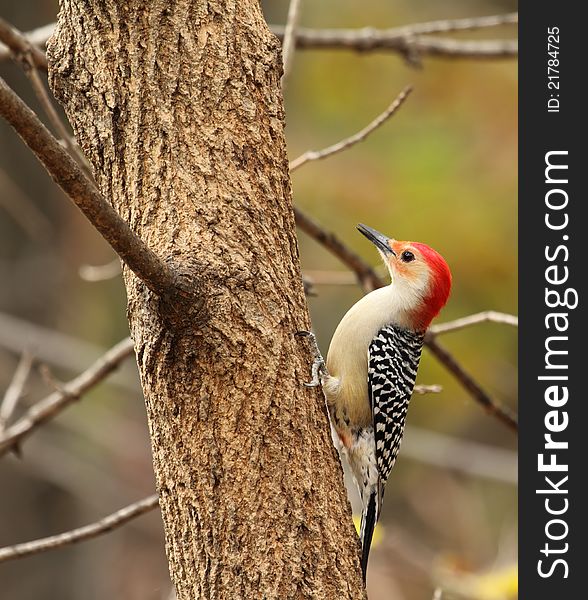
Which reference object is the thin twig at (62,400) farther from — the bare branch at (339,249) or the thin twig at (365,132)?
the thin twig at (365,132)

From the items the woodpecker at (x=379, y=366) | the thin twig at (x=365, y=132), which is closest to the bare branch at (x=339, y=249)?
the woodpecker at (x=379, y=366)

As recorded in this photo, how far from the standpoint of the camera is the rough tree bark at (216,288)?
248cm

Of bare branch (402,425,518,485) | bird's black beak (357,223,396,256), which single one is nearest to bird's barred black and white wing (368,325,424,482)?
bird's black beak (357,223,396,256)

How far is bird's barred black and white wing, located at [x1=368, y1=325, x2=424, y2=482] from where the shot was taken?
4.08 meters

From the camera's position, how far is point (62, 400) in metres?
3.75

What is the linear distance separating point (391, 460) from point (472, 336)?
3574 millimetres

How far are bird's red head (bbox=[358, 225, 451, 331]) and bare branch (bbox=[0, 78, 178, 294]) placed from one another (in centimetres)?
210

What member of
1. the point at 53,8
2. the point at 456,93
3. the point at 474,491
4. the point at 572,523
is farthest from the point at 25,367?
the point at 474,491

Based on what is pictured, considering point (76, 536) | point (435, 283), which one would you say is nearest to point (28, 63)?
point (76, 536)

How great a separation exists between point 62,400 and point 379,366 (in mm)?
1345

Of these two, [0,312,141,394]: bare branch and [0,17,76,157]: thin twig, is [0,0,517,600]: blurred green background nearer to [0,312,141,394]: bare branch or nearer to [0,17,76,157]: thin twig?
[0,312,141,394]: bare branch

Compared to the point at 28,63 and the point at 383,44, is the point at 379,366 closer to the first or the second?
the point at 383,44

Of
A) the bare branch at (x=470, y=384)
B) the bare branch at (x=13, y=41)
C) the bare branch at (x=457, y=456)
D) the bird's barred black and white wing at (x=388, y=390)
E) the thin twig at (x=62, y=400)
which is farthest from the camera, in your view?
the bare branch at (x=457, y=456)

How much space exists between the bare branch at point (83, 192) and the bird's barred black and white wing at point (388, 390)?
1848mm
